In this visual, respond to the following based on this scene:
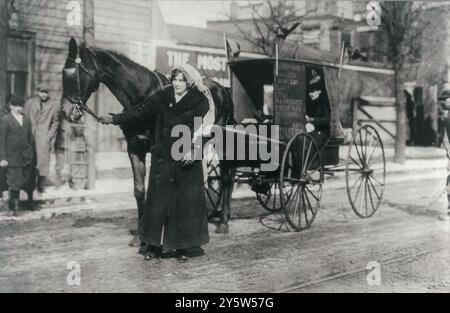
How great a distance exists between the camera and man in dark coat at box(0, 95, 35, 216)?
9258 millimetres

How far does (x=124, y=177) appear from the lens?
45.0 feet

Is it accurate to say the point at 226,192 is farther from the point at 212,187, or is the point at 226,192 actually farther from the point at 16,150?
the point at 16,150

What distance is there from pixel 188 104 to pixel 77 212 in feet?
13.7

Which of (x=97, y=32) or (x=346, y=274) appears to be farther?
(x=97, y=32)

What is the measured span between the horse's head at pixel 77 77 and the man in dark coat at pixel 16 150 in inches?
126

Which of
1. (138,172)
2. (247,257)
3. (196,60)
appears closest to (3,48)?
(138,172)

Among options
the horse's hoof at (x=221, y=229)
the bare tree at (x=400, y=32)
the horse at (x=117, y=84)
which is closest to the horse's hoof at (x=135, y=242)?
the horse at (x=117, y=84)

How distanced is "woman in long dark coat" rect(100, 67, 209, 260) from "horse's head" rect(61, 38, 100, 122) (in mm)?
970

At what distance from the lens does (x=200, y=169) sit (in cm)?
624

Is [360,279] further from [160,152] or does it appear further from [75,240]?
[75,240]

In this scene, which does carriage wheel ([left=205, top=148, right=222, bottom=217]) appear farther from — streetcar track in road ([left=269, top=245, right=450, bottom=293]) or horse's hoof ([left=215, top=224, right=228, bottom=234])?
streetcar track in road ([left=269, top=245, right=450, bottom=293])

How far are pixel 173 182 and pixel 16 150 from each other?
14.5ft

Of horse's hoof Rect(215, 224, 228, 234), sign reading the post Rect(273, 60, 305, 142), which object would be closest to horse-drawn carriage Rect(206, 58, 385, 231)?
sign reading the post Rect(273, 60, 305, 142)
